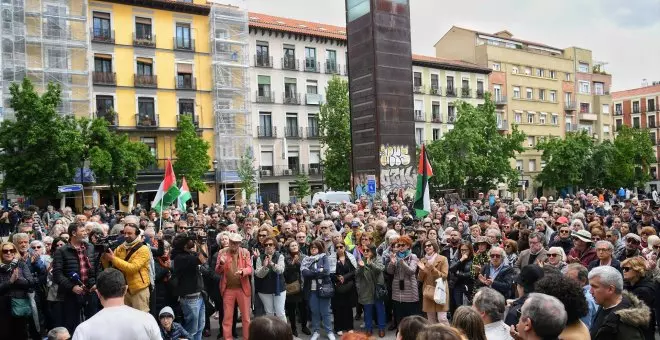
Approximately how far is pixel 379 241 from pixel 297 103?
121 ft

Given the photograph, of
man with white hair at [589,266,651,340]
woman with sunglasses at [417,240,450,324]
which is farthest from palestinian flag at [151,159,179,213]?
man with white hair at [589,266,651,340]

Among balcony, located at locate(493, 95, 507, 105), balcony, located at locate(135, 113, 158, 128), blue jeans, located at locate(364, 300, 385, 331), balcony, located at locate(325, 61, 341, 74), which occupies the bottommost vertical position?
blue jeans, located at locate(364, 300, 385, 331)

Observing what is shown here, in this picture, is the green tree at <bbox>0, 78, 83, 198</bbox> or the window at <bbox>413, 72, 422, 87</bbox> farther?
the window at <bbox>413, 72, 422, 87</bbox>

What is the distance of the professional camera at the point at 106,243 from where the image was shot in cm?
736

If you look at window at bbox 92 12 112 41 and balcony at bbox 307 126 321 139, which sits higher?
window at bbox 92 12 112 41

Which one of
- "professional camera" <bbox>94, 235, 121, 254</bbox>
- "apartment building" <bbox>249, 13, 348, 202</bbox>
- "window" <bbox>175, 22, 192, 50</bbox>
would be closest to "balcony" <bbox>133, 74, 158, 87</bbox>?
"window" <bbox>175, 22, 192, 50</bbox>

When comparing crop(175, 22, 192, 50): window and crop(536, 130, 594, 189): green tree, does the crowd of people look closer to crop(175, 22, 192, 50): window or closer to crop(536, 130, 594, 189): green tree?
crop(175, 22, 192, 50): window

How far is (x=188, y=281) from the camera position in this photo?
800cm

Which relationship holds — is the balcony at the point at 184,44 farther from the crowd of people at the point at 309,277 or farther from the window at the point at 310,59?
the crowd of people at the point at 309,277

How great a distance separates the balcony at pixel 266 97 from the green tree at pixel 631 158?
32.0 metres

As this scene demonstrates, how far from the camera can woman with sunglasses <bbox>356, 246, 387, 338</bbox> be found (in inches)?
363

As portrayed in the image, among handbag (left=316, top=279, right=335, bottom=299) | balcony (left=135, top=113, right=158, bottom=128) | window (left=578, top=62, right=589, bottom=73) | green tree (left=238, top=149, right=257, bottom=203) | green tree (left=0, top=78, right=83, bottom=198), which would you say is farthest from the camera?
window (left=578, top=62, right=589, bottom=73)

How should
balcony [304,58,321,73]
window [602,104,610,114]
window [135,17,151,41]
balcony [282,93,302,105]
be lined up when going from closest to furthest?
window [135,17,151,41], balcony [282,93,302,105], balcony [304,58,321,73], window [602,104,610,114]

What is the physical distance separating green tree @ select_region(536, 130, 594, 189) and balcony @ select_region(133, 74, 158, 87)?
3337 cm
